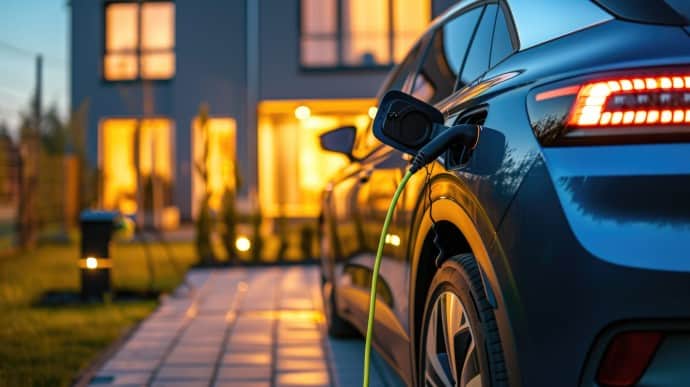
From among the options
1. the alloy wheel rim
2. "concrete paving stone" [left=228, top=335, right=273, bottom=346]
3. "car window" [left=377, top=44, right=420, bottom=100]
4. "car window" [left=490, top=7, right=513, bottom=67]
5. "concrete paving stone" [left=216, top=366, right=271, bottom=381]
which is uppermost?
"car window" [left=377, top=44, right=420, bottom=100]

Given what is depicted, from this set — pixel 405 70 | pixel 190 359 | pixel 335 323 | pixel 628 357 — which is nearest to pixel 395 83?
pixel 405 70

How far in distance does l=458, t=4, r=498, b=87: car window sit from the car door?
95 mm

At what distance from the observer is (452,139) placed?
2.59 metres

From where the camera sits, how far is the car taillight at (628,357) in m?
2.03

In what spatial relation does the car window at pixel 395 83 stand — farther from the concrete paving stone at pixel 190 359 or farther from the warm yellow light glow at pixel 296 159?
the warm yellow light glow at pixel 296 159

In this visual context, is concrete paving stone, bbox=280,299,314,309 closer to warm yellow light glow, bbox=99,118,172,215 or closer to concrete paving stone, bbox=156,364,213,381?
concrete paving stone, bbox=156,364,213,381

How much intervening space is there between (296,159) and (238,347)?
1595 centimetres

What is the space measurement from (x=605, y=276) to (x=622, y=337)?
0.49ft

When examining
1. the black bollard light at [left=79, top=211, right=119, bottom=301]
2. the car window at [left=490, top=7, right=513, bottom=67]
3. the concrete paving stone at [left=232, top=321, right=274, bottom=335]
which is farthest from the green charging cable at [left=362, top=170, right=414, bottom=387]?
the black bollard light at [left=79, top=211, right=119, bottom=301]

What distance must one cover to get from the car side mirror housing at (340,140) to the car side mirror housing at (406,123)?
2143mm

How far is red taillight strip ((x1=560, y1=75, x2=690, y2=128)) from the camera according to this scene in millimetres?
2078

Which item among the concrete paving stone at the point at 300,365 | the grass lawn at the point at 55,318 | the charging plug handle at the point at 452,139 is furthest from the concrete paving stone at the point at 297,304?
the charging plug handle at the point at 452,139

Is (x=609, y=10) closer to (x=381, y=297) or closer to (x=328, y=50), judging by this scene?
(x=381, y=297)

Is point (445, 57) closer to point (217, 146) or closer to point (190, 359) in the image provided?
point (190, 359)
